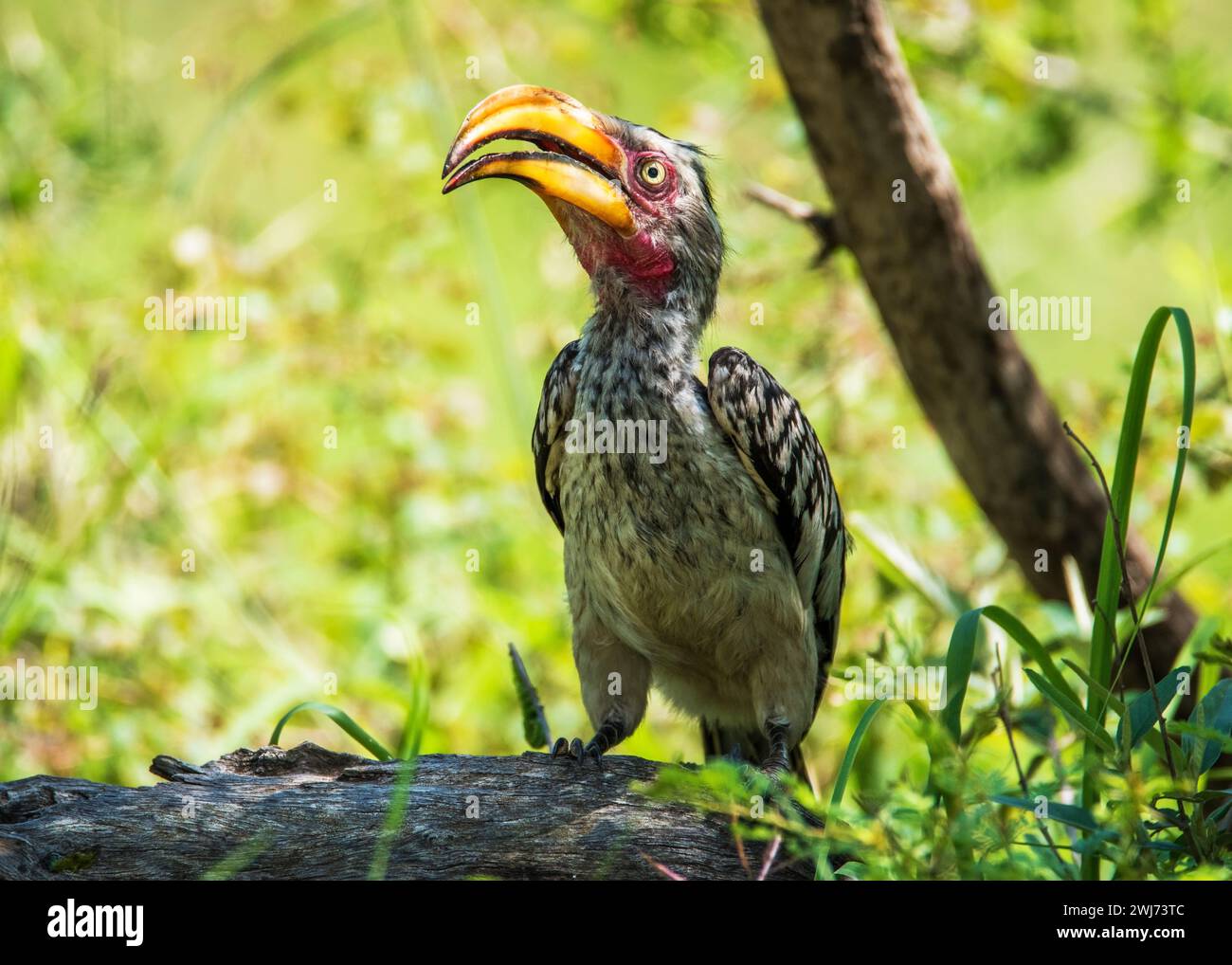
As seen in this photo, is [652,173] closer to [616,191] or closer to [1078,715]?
[616,191]

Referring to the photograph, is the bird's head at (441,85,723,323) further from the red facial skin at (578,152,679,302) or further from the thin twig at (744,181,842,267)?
the thin twig at (744,181,842,267)

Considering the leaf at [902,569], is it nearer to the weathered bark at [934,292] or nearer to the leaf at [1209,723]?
the weathered bark at [934,292]

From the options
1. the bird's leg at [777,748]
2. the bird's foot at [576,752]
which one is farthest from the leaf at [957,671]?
the bird's foot at [576,752]

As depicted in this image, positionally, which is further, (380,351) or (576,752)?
(380,351)

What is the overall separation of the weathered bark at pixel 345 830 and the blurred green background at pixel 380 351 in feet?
6.28

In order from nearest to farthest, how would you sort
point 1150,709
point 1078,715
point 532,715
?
1. point 1078,715
2. point 1150,709
3. point 532,715

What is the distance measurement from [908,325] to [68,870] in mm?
3085

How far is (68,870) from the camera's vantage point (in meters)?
2.78

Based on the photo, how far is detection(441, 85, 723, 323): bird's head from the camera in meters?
3.31

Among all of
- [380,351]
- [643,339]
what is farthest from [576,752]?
[380,351]

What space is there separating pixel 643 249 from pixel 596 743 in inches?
56.0

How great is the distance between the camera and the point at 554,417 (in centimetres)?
382
